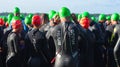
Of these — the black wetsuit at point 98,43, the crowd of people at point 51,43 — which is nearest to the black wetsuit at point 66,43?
the crowd of people at point 51,43

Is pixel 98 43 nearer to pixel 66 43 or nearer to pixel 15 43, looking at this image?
pixel 15 43

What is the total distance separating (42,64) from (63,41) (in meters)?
1.44

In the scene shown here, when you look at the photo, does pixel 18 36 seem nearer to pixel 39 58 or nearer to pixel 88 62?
pixel 39 58

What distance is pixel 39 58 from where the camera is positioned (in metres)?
9.71

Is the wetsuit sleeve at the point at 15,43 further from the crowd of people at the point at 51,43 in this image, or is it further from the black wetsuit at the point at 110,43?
the black wetsuit at the point at 110,43

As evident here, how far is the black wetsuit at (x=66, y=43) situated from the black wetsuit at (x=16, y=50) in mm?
1347

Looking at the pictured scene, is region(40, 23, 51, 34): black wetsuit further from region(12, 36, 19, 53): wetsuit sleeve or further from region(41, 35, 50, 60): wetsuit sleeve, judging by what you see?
region(12, 36, 19, 53): wetsuit sleeve

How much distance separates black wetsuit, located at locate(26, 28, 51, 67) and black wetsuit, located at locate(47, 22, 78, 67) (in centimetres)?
96

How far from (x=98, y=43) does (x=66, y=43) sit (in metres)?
3.98

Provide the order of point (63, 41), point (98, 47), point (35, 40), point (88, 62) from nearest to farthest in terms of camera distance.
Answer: point (63, 41) < point (35, 40) < point (88, 62) < point (98, 47)

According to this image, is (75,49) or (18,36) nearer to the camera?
(75,49)

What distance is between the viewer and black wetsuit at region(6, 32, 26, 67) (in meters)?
9.59

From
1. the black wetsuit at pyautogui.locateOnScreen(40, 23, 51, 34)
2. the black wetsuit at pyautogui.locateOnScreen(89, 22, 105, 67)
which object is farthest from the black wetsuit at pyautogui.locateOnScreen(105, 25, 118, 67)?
the black wetsuit at pyautogui.locateOnScreen(40, 23, 51, 34)

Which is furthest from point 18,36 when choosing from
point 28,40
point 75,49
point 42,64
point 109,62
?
point 109,62
